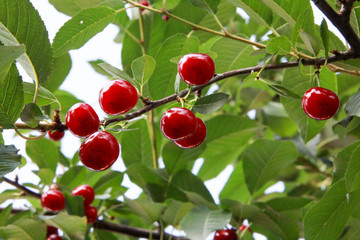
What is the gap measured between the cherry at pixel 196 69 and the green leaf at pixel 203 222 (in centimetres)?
45

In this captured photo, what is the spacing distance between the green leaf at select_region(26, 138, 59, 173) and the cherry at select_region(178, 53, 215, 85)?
88 cm

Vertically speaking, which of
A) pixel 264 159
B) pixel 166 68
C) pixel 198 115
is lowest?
pixel 264 159

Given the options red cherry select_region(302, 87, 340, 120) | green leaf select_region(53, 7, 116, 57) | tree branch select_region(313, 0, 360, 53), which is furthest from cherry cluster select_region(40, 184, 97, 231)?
tree branch select_region(313, 0, 360, 53)

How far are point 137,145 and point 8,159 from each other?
2.62 feet

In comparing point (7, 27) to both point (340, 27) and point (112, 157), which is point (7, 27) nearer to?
point (112, 157)

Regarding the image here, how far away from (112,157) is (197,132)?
0.67 feet

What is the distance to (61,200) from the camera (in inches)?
58.7

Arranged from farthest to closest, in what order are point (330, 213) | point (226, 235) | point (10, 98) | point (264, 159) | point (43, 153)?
point (43, 153)
point (264, 159)
point (226, 235)
point (330, 213)
point (10, 98)

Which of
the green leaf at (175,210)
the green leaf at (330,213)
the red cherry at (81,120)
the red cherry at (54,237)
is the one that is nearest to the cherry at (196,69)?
the red cherry at (81,120)

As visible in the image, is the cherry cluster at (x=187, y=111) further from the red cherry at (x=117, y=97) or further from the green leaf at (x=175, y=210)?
the green leaf at (x=175, y=210)

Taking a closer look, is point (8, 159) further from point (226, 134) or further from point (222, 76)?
point (226, 134)

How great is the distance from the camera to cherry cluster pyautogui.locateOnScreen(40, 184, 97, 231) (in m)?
1.48

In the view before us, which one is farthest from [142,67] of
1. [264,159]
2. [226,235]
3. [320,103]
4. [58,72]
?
[264,159]

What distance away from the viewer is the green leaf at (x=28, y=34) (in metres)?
0.91
